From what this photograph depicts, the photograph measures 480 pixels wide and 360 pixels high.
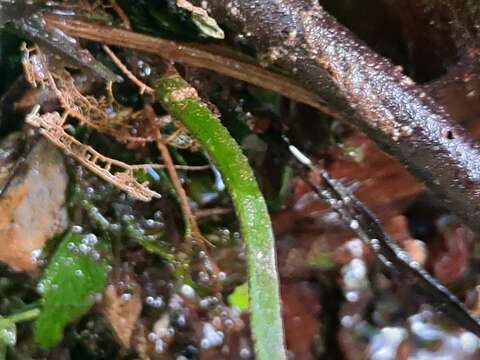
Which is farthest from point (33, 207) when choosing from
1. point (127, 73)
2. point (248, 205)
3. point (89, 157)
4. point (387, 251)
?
point (387, 251)

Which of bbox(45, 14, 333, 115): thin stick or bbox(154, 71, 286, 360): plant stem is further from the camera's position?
bbox(45, 14, 333, 115): thin stick

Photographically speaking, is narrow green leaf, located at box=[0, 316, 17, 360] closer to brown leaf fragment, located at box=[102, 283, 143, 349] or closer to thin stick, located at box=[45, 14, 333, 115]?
brown leaf fragment, located at box=[102, 283, 143, 349]

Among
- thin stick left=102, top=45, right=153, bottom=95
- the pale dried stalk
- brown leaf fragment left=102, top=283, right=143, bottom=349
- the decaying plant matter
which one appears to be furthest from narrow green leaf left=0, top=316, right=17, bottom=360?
thin stick left=102, top=45, right=153, bottom=95

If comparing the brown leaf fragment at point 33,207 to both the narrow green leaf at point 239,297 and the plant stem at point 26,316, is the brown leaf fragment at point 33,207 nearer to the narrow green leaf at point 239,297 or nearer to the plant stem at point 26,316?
the plant stem at point 26,316

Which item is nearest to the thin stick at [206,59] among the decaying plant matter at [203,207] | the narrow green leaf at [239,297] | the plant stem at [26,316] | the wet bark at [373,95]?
the decaying plant matter at [203,207]

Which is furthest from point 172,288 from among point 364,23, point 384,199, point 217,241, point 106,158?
point 364,23

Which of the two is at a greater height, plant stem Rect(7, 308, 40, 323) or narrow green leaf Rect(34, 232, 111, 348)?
narrow green leaf Rect(34, 232, 111, 348)
